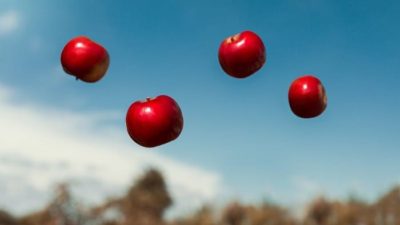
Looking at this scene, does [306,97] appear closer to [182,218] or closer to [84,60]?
[84,60]

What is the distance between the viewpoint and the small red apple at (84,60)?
6348 mm

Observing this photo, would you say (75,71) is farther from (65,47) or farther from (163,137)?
(163,137)

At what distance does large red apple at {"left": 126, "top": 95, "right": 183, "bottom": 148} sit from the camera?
634 cm

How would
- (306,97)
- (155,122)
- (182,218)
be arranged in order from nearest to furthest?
(155,122), (306,97), (182,218)

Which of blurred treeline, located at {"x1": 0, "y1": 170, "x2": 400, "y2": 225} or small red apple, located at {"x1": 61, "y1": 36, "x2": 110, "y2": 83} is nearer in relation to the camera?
small red apple, located at {"x1": 61, "y1": 36, "x2": 110, "y2": 83}

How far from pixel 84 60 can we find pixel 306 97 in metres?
2.11

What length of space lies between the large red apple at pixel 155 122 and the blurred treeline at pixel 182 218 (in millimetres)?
12491

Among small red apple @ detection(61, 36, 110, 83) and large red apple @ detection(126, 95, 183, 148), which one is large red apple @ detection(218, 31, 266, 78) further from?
small red apple @ detection(61, 36, 110, 83)

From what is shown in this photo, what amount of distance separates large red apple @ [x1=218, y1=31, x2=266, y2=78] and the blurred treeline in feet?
41.3

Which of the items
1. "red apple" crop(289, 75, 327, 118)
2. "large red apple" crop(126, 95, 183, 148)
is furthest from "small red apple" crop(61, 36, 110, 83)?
"red apple" crop(289, 75, 327, 118)

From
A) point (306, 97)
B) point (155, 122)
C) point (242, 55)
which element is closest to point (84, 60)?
point (155, 122)

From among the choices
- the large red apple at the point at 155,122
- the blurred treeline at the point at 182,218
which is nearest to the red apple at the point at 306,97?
the large red apple at the point at 155,122

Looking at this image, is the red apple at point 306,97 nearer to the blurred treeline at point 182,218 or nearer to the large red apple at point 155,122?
the large red apple at point 155,122

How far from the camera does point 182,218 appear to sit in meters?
19.4
